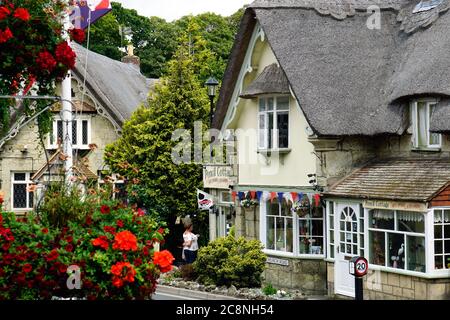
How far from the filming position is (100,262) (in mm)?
8242

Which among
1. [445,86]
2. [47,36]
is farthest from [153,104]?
[47,36]

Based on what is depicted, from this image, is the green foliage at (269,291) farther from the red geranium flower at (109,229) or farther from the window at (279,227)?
the red geranium flower at (109,229)

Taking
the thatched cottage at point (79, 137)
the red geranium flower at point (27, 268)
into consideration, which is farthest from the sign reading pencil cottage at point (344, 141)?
the thatched cottage at point (79, 137)

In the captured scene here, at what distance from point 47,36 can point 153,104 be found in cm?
2029

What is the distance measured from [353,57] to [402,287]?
23.4 feet

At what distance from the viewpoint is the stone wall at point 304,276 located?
22.0m

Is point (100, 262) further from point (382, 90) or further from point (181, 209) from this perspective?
point (181, 209)

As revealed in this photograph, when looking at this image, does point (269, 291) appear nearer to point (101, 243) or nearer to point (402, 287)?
point (402, 287)

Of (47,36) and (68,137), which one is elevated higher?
(47,36)

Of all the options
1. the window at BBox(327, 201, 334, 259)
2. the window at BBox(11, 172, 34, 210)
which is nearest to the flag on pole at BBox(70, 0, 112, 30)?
the window at BBox(327, 201, 334, 259)

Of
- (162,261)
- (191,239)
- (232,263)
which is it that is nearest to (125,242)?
(162,261)
